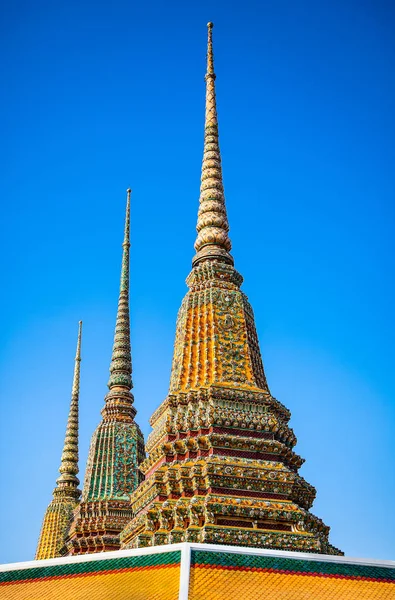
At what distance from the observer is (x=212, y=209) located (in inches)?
664

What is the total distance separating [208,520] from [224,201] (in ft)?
27.0

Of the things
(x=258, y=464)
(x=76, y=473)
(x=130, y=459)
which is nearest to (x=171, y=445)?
(x=258, y=464)

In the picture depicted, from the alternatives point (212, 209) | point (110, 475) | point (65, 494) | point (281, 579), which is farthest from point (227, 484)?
point (65, 494)

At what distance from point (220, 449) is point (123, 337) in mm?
12772

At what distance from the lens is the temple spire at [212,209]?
647 inches

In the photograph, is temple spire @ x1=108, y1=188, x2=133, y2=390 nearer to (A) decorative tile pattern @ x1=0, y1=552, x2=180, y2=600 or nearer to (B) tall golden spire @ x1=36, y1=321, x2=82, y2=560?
(B) tall golden spire @ x1=36, y1=321, x2=82, y2=560

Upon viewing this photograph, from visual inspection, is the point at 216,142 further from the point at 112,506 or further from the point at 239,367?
the point at 112,506

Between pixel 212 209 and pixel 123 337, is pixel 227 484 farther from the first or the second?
pixel 123 337

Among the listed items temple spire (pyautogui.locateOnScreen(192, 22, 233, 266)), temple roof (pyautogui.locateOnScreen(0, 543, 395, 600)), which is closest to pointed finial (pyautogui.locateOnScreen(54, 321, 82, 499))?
temple spire (pyautogui.locateOnScreen(192, 22, 233, 266))

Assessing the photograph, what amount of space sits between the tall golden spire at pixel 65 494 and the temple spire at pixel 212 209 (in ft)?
35.0

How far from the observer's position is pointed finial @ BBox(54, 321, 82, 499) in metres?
27.9

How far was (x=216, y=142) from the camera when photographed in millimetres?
18359

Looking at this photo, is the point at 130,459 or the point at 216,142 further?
the point at 130,459

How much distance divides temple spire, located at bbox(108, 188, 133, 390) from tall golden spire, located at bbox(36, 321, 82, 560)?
16.5 feet
